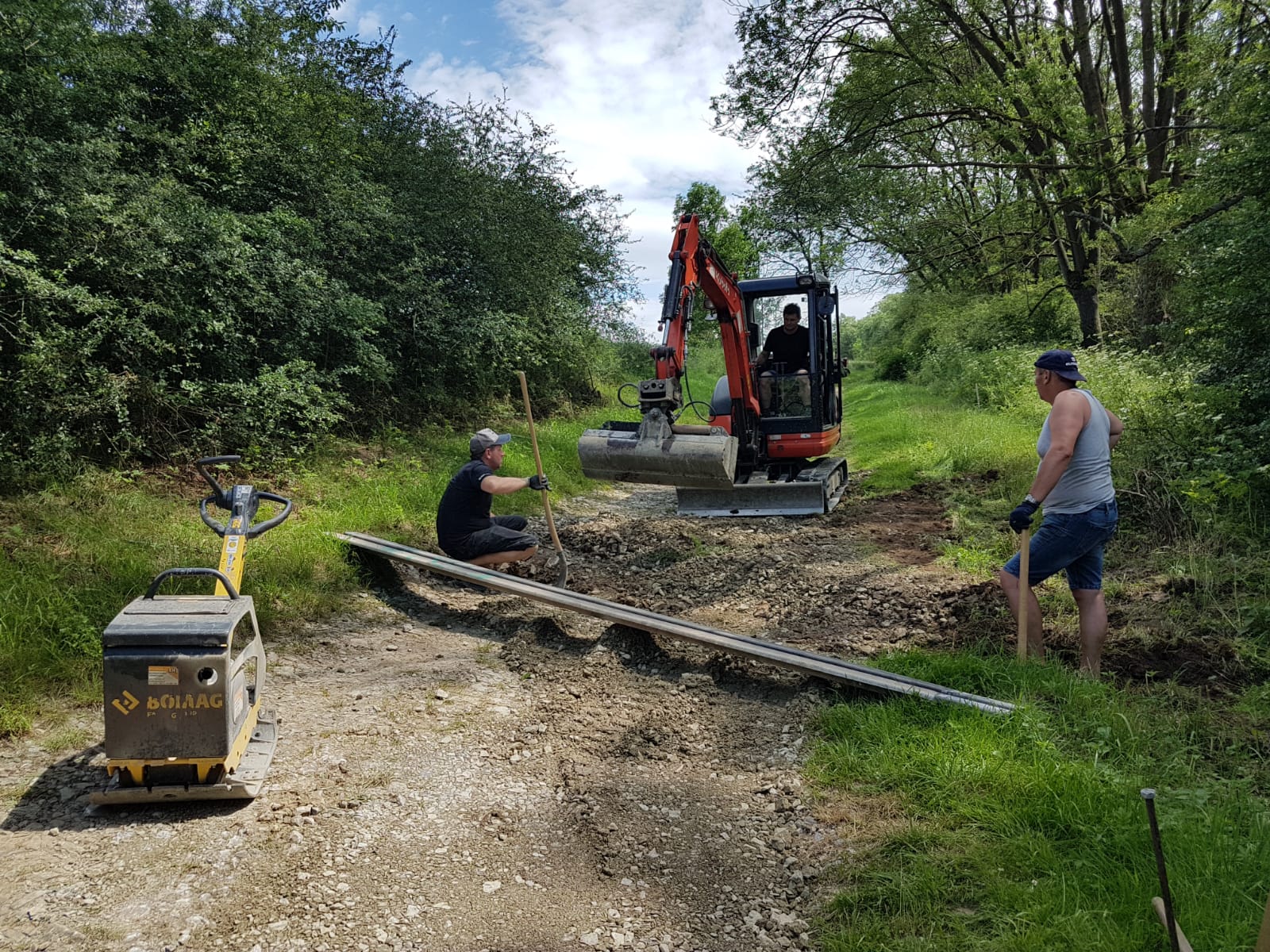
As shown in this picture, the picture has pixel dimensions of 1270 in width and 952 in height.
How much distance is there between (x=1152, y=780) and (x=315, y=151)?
10593 millimetres

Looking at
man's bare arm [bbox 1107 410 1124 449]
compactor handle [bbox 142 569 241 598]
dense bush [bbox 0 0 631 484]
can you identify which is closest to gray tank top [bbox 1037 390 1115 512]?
man's bare arm [bbox 1107 410 1124 449]

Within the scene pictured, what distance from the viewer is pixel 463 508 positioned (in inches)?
264

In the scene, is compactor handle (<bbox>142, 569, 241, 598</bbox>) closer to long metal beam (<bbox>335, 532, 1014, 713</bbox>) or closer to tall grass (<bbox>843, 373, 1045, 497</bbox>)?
long metal beam (<bbox>335, 532, 1014, 713</bbox>)

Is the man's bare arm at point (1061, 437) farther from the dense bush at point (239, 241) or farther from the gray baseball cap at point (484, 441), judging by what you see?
the dense bush at point (239, 241)

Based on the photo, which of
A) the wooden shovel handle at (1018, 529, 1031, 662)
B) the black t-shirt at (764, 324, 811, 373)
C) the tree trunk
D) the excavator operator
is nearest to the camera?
the wooden shovel handle at (1018, 529, 1031, 662)

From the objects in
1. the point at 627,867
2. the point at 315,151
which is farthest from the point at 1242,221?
the point at 315,151

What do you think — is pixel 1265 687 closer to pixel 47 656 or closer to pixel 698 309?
pixel 47 656

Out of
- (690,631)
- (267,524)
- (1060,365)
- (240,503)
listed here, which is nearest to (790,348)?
(1060,365)

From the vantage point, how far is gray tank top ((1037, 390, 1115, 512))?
4.07 metres

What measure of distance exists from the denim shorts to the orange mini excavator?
340 cm

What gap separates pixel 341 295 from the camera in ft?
30.6

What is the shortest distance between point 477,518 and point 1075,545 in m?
4.66

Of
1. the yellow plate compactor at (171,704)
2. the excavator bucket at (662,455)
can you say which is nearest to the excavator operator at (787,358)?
the excavator bucket at (662,455)

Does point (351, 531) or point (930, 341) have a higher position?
point (930, 341)
